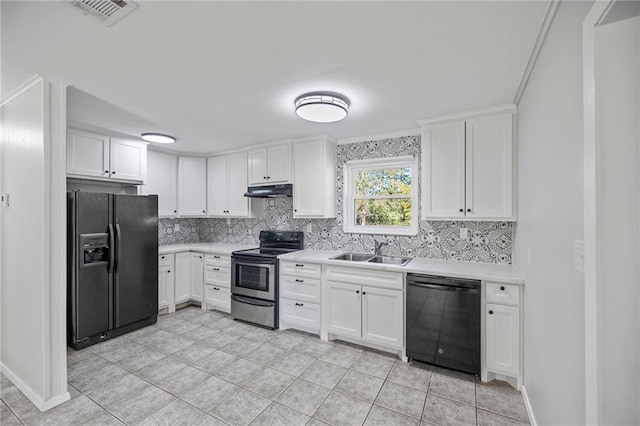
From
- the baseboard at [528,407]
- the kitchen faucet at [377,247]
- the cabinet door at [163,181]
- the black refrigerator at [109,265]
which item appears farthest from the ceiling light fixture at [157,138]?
the baseboard at [528,407]

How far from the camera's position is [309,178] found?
3619mm

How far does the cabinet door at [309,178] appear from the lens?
3.55 metres

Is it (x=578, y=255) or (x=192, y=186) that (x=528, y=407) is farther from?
(x=192, y=186)

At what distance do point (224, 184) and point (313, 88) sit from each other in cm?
274

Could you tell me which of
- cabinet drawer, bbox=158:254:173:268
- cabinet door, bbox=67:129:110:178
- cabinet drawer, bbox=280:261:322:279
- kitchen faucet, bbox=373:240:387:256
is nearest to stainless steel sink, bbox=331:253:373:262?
kitchen faucet, bbox=373:240:387:256

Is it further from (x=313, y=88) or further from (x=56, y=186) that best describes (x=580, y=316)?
(x=56, y=186)

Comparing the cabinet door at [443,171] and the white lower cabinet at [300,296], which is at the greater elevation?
the cabinet door at [443,171]

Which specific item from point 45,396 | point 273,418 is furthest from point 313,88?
point 45,396

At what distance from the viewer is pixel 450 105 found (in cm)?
252

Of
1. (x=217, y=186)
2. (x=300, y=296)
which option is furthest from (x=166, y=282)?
(x=300, y=296)

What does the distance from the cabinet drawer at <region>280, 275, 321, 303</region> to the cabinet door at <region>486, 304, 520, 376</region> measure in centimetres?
167

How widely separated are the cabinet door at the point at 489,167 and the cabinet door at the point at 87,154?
4.13 meters

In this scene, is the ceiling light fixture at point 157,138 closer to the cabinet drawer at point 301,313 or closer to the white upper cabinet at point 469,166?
the cabinet drawer at point 301,313

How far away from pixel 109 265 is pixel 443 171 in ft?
12.2
